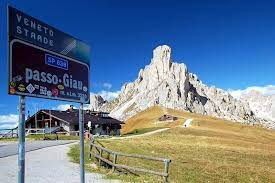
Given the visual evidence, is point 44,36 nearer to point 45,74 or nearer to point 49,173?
point 45,74

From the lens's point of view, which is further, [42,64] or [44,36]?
[44,36]

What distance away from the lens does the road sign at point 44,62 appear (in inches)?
376

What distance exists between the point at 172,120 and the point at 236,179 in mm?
111258

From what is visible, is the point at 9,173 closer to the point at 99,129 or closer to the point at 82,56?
the point at 82,56

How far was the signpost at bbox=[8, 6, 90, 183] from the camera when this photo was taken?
9.48 meters

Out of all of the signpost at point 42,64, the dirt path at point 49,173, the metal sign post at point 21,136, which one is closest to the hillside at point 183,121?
the dirt path at point 49,173

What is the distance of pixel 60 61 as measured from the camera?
11.6m

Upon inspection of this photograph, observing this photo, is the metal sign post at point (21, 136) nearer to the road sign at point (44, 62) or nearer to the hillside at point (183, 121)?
the road sign at point (44, 62)

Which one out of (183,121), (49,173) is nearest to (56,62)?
(49,173)

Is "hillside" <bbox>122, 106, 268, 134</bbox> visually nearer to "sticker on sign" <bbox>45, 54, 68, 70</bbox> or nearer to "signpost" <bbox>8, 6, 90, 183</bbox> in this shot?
"signpost" <bbox>8, 6, 90, 183</bbox>

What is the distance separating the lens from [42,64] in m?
10.7

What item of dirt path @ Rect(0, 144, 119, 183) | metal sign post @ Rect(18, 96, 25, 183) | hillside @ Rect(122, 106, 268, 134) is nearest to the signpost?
metal sign post @ Rect(18, 96, 25, 183)

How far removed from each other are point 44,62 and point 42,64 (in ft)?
0.39

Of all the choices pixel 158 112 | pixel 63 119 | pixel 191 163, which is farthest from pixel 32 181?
pixel 158 112
